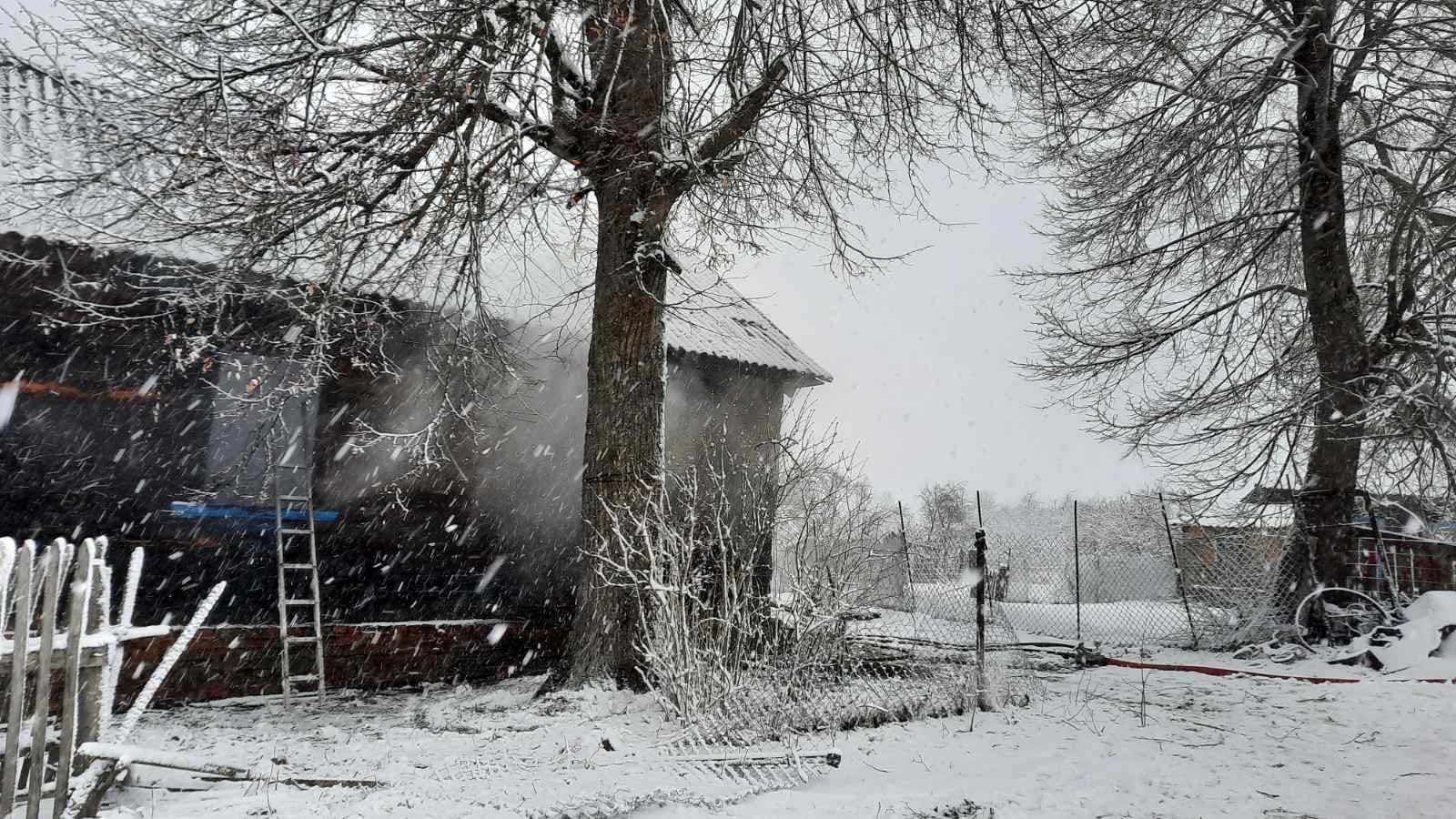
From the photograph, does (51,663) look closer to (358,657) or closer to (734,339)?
(358,657)

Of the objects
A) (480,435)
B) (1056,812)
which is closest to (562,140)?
(480,435)

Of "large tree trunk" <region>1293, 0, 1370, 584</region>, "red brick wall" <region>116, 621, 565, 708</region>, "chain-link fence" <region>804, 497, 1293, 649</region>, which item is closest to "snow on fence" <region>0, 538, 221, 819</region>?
"red brick wall" <region>116, 621, 565, 708</region>

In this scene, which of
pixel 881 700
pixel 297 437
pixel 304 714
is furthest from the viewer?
pixel 297 437

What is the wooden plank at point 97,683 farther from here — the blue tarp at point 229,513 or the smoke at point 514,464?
the smoke at point 514,464

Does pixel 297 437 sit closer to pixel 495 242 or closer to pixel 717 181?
pixel 495 242

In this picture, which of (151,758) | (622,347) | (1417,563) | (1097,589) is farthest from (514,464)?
(1097,589)

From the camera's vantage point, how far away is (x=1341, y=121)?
1132 cm

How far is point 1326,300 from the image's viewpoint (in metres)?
10.5

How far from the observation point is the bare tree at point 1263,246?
31.3 ft

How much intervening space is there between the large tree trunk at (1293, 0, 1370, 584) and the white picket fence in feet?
38.3

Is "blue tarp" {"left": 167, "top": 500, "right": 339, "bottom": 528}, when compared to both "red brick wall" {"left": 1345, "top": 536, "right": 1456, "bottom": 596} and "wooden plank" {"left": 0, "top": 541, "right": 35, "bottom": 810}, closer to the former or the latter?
"wooden plank" {"left": 0, "top": 541, "right": 35, "bottom": 810}

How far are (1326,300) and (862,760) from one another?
374 inches

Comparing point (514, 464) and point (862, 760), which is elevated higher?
point (514, 464)

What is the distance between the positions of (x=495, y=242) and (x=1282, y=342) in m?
10.3
